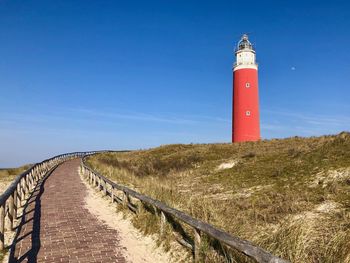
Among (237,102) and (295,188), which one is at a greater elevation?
(237,102)

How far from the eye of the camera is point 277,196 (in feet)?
39.0

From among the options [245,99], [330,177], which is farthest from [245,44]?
[330,177]

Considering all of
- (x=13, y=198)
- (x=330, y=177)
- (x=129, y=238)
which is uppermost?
(x=330, y=177)

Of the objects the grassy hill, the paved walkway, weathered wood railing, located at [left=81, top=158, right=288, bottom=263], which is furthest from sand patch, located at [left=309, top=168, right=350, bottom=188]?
the paved walkway

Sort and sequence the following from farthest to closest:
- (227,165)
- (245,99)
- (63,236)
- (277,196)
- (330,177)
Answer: (245,99)
(227,165)
(330,177)
(277,196)
(63,236)

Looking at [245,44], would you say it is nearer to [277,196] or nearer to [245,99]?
[245,99]

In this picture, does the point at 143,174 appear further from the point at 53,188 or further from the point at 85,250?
the point at 85,250

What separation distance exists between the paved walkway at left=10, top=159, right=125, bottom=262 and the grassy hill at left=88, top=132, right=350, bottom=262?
4.49 feet

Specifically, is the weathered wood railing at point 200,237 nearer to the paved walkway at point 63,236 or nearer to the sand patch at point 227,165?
the paved walkway at point 63,236

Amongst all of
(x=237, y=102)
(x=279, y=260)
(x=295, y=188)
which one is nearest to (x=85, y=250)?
(x=279, y=260)

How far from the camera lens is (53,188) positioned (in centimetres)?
1756

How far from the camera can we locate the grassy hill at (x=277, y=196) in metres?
5.95

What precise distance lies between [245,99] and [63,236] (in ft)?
99.0

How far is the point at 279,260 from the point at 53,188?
15538 mm
